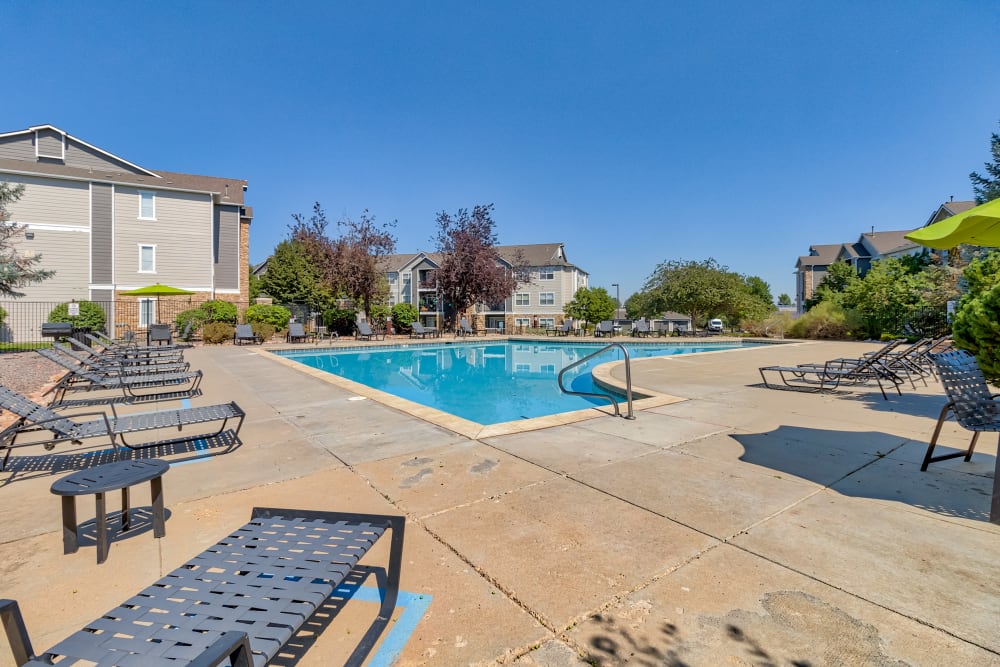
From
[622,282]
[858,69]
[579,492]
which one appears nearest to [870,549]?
[579,492]

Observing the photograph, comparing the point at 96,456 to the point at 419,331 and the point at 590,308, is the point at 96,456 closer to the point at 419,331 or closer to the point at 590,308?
the point at 419,331

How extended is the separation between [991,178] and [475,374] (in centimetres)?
1936

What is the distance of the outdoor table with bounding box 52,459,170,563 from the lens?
2.27 metres

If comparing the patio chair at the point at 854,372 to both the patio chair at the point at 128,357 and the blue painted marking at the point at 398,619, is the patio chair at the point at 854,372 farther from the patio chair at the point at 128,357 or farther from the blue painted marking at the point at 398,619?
the patio chair at the point at 128,357

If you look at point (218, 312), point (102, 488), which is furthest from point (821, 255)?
point (102, 488)

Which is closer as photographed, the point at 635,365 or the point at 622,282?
the point at 635,365

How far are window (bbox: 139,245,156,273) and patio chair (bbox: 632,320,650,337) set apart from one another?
29.0 metres

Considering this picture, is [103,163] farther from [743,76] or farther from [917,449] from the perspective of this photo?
[917,449]

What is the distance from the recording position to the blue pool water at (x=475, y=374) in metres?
9.34

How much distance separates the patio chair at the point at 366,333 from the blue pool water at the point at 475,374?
183 inches

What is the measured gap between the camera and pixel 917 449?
A: 14.6 ft

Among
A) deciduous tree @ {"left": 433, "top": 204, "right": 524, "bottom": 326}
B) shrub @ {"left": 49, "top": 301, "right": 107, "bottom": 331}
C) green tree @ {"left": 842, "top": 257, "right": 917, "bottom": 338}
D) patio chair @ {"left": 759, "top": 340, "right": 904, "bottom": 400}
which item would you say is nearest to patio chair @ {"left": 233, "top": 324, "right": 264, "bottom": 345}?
shrub @ {"left": 49, "top": 301, "right": 107, "bottom": 331}

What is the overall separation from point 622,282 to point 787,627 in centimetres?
7284

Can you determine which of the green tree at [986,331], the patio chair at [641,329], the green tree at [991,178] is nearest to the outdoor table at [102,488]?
the green tree at [986,331]
